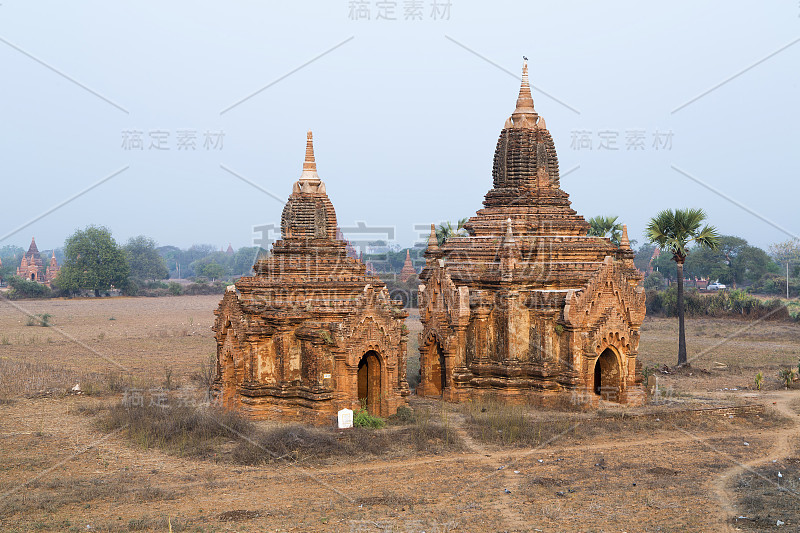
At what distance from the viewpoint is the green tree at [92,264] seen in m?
83.2

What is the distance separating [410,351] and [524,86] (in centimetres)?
1621

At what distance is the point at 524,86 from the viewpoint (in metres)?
25.5

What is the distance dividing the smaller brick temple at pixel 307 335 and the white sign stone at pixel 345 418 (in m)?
0.68

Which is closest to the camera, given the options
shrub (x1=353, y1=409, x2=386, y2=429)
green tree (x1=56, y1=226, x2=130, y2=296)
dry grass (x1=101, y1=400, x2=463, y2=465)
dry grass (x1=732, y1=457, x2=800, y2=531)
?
dry grass (x1=732, y1=457, x2=800, y2=531)

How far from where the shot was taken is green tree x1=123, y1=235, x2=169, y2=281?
12394 centimetres

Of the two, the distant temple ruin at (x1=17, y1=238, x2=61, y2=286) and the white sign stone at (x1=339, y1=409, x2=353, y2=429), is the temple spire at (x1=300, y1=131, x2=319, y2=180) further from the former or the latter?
the distant temple ruin at (x1=17, y1=238, x2=61, y2=286)

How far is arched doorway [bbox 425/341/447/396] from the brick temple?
1.2 inches

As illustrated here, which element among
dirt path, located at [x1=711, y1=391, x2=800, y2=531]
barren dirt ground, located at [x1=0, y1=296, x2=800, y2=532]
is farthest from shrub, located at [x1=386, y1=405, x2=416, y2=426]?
dirt path, located at [x1=711, y1=391, x2=800, y2=531]

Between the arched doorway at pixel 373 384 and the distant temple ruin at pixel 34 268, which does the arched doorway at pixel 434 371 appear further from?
the distant temple ruin at pixel 34 268

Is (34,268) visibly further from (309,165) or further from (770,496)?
(770,496)

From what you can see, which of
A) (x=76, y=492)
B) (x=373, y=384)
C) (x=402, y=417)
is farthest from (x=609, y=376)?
(x=76, y=492)

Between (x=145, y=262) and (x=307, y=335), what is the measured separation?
369ft

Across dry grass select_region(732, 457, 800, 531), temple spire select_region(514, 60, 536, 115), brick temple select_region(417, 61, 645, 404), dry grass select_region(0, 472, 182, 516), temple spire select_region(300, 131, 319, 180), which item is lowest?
dry grass select_region(732, 457, 800, 531)

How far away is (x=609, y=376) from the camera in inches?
924
